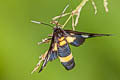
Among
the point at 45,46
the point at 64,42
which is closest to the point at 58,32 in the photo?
the point at 64,42

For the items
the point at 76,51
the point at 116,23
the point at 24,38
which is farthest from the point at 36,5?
the point at 116,23

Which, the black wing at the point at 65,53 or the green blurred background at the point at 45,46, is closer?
the black wing at the point at 65,53

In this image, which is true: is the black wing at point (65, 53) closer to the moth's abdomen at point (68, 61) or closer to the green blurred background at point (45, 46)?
the moth's abdomen at point (68, 61)

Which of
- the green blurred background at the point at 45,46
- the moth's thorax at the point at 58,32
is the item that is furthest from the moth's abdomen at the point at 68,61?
the green blurred background at the point at 45,46

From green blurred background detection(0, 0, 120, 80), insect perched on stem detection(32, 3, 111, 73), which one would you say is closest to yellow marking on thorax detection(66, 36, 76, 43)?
insect perched on stem detection(32, 3, 111, 73)

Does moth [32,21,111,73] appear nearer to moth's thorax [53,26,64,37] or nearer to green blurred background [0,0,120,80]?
moth's thorax [53,26,64,37]

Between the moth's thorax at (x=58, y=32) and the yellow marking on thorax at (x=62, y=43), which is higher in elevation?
the moth's thorax at (x=58, y=32)

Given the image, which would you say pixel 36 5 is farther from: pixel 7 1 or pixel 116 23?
pixel 116 23

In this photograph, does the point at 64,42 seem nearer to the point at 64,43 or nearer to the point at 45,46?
the point at 64,43
